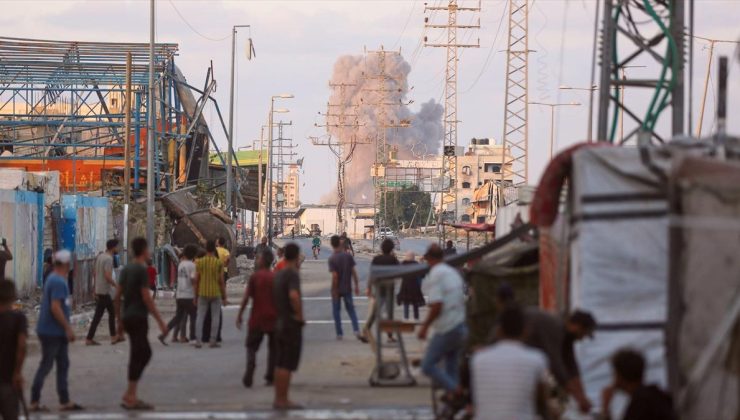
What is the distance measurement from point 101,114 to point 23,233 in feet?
47.3

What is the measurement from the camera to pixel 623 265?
37.2ft

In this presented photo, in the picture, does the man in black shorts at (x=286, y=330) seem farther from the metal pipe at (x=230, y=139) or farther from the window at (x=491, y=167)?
the window at (x=491, y=167)

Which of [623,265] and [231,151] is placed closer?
[623,265]

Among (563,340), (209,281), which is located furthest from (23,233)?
(563,340)

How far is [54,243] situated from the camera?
33.4 m

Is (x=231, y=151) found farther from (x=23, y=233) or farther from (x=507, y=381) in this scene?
(x=507, y=381)

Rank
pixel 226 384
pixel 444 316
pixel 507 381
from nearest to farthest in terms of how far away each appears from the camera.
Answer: pixel 507 381 → pixel 444 316 → pixel 226 384

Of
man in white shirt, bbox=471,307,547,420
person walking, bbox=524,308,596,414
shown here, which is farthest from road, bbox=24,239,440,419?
man in white shirt, bbox=471,307,547,420

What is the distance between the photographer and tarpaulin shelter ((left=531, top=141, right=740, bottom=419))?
32.8 ft

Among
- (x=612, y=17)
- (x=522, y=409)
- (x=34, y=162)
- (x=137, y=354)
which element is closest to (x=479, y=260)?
(x=612, y=17)

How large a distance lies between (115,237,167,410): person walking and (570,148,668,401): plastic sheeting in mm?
5000

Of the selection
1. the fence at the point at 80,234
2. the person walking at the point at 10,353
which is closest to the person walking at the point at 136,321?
the person walking at the point at 10,353

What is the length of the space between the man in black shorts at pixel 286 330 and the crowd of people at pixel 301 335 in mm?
11

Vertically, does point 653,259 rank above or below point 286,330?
above
